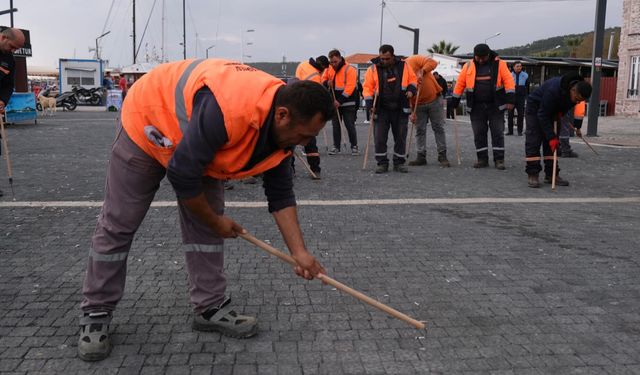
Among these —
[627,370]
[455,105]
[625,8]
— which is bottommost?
[627,370]

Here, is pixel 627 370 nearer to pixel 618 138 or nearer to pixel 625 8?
pixel 618 138

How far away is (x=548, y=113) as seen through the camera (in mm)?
7855

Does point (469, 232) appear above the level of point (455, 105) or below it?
below

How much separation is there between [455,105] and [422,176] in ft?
6.92

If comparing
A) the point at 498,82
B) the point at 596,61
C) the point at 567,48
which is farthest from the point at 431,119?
the point at 567,48

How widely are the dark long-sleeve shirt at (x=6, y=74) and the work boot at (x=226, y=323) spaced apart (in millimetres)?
4773

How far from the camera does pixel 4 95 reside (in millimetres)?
6871

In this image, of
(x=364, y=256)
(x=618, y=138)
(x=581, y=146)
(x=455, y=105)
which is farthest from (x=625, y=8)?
(x=364, y=256)

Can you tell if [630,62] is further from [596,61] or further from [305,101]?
[305,101]

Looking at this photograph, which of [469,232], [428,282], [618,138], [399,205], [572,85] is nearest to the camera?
[428,282]

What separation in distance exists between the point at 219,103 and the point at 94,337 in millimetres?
1318

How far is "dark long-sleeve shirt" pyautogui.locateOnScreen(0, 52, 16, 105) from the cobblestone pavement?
114 centimetres

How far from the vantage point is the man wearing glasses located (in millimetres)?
7574

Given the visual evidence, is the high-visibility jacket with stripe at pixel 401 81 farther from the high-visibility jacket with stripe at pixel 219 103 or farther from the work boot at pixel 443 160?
the high-visibility jacket with stripe at pixel 219 103
